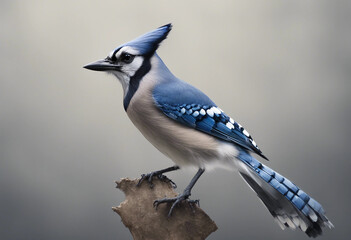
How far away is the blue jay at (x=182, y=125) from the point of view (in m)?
1.90

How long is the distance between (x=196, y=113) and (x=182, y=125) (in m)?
0.07

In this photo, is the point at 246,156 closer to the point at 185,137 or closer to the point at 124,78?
the point at 185,137

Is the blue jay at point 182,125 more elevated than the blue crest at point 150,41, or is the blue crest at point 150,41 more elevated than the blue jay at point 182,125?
the blue crest at point 150,41

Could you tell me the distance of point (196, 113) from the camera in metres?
1.94

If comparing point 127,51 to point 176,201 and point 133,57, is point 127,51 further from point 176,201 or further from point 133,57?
point 176,201

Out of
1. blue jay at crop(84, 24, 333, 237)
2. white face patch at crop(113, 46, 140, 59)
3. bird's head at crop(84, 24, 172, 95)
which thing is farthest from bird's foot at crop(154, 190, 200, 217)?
white face patch at crop(113, 46, 140, 59)

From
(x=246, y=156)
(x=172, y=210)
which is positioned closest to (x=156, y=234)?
(x=172, y=210)

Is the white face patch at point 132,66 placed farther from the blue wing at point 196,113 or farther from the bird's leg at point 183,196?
the bird's leg at point 183,196

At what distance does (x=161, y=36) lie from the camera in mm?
1919

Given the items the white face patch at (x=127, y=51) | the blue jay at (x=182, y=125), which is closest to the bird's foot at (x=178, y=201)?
the blue jay at (x=182, y=125)

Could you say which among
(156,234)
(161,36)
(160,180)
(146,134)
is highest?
(161,36)

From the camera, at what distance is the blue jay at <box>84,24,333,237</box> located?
1901 mm

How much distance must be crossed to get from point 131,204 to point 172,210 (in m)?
0.17

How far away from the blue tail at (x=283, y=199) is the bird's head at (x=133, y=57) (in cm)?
53
